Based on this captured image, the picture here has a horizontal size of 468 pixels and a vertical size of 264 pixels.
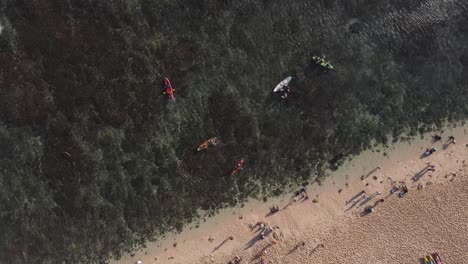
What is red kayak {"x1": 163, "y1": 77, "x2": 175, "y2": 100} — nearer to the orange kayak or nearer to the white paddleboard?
the orange kayak

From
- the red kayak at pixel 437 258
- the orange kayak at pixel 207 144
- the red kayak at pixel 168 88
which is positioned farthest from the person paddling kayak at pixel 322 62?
the red kayak at pixel 437 258

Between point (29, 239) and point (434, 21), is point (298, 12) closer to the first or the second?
point (434, 21)

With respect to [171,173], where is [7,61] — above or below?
above

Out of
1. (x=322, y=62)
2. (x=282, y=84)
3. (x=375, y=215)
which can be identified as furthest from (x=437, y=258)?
(x=282, y=84)

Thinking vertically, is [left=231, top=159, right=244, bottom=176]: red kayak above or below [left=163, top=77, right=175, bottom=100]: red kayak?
below

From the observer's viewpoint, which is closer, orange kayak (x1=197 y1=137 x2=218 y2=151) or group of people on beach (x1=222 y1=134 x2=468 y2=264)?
orange kayak (x1=197 y1=137 x2=218 y2=151)

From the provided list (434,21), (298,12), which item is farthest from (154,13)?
(434,21)

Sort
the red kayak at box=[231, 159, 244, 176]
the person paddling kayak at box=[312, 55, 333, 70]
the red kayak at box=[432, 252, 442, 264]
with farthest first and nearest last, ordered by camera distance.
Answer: the red kayak at box=[432, 252, 442, 264] < the person paddling kayak at box=[312, 55, 333, 70] < the red kayak at box=[231, 159, 244, 176]

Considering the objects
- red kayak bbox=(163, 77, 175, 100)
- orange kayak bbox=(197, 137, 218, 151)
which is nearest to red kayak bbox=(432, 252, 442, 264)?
orange kayak bbox=(197, 137, 218, 151)

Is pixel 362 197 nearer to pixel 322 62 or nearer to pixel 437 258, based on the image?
pixel 437 258
